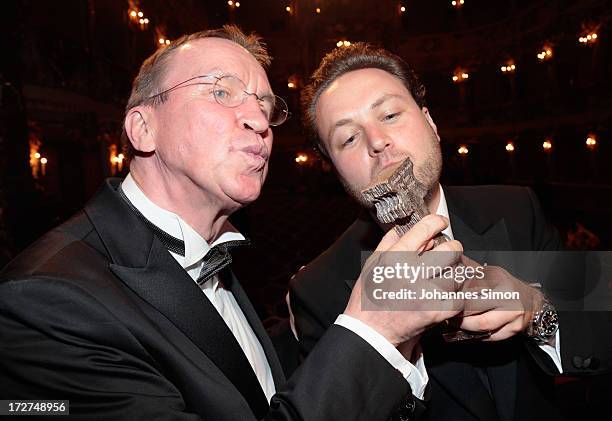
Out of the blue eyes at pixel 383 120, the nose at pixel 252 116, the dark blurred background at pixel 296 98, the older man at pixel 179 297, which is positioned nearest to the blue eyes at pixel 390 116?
the blue eyes at pixel 383 120

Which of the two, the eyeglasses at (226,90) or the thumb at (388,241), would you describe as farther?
the eyeglasses at (226,90)

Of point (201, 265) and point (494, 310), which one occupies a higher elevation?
point (201, 265)

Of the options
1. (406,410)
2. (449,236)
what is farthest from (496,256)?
(406,410)

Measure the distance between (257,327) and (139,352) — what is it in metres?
0.99

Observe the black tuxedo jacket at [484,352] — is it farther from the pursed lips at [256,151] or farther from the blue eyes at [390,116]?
the pursed lips at [256,151]

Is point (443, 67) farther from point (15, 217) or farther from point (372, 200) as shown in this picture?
point (372, 200)

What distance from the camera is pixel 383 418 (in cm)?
133

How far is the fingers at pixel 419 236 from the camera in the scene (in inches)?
52.7

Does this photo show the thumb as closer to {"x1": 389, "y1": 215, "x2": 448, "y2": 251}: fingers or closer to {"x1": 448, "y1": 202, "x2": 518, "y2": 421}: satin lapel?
{"x1": 389, "y1": 215, "x2": 448, "y2": 251}: fingers

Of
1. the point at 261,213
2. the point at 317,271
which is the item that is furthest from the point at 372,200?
the point at 261,213

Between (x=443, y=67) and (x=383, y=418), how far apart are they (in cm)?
2720

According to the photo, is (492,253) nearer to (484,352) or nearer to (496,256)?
(496,256)

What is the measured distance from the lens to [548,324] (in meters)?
1.94

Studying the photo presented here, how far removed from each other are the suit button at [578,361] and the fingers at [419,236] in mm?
1216
